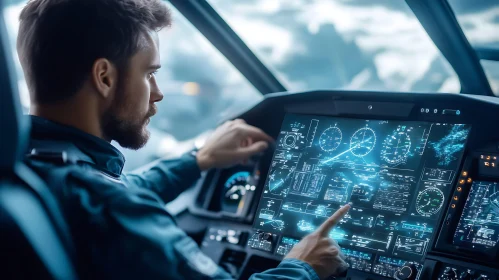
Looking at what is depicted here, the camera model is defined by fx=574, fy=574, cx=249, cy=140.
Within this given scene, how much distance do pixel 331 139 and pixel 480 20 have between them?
→ 68 cm

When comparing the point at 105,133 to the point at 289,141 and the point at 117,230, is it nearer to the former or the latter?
the point at 117,230

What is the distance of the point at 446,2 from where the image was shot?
1874 mm

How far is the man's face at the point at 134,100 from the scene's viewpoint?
1.45 metres

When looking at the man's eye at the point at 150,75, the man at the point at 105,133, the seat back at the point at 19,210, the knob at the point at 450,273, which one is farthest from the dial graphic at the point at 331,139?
the seat back at the point at 19,210

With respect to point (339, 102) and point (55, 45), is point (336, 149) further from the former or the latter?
point (55, 45)

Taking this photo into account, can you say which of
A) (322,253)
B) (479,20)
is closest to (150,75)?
(322,253)

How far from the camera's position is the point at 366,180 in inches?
71.3

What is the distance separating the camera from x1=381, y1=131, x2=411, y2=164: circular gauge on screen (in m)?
1.78

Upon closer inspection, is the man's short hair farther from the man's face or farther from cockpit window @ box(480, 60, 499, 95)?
cockpit window @ box(480, 60, 499, 95)

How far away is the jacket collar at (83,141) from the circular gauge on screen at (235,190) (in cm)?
77

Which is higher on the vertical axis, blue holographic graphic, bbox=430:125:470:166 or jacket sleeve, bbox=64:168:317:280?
blue holographic graphic, bbox=430:125:470:166

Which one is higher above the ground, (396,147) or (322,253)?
(396,147)

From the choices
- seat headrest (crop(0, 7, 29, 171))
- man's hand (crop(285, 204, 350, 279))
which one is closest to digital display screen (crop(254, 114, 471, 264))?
man's hand (crop(285, 204, 350, 279))

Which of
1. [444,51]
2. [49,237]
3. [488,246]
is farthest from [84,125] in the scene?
[444,51]
